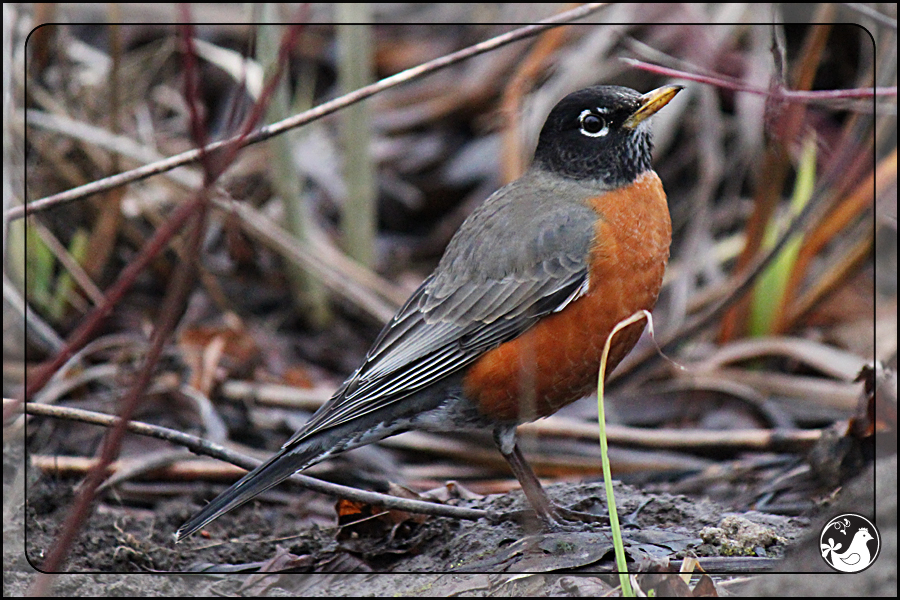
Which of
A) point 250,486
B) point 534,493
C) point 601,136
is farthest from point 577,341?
point 250,486

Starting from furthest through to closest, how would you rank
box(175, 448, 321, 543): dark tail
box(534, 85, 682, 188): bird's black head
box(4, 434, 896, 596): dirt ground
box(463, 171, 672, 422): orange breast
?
1. box(534, 85, 682, 188): bird's black head
2. box(463, 171, 672, 422): orange breast
3. box(175, 448, 321, 543): dark tail
4. box(4, 434, 896, 596): dirt ground

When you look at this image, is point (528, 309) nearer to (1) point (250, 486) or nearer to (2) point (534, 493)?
(2) point (534, 493)

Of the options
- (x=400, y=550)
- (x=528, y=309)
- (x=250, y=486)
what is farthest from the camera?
(x=528, y=309)

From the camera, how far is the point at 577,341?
A: 288 cm

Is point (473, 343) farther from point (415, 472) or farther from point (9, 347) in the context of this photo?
point (9, 347)

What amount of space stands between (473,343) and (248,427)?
176 centimetres

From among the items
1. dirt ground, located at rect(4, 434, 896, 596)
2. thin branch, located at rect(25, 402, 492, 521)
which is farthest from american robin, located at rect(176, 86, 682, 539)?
dirt ground, located at rect(4, 434, 896, 596)

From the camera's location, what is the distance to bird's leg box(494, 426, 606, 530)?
2896 mm

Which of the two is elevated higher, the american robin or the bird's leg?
the american robin

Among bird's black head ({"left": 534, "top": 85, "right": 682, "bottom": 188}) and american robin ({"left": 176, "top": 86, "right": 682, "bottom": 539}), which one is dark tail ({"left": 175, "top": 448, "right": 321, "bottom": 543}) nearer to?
american robin ({"left": 176, "top": 86, "right": 682, "bottom": 539})

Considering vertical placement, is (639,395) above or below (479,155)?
below

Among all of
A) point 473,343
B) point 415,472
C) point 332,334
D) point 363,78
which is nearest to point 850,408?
point 415,472

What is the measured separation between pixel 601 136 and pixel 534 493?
1.26 meters

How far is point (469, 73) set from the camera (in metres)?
6.91
